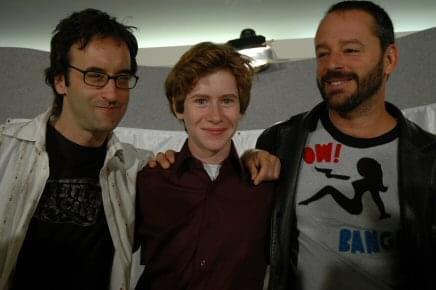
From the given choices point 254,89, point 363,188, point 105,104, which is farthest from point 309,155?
point 254,89

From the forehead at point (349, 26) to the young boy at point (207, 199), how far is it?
0.28 meters

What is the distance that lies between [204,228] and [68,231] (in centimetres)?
40

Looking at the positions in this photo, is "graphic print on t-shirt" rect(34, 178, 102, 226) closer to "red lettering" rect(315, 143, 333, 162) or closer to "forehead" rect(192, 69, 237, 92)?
"forehead" rect(192, 69, 237, 92)

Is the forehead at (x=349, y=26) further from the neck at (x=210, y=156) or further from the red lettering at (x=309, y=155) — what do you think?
the neck at (x=210, y=156)

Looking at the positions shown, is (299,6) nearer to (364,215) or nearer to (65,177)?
(364,215)

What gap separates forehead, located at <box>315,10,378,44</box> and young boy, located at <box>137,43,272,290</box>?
28 cm

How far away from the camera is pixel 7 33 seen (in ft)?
7.06

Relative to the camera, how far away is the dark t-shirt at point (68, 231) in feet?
3.13

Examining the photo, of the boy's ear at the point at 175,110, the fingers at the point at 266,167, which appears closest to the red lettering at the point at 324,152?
the fingers at the point at 266,167

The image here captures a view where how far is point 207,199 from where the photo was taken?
93 centimetres

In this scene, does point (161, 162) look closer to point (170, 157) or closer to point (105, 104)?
point (170, 157)

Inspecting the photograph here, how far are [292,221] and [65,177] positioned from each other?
0.68m

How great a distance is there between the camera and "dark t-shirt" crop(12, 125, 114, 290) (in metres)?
0.95

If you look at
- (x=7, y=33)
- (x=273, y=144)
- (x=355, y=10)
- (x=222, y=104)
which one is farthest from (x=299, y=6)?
(x=7, y=33)
